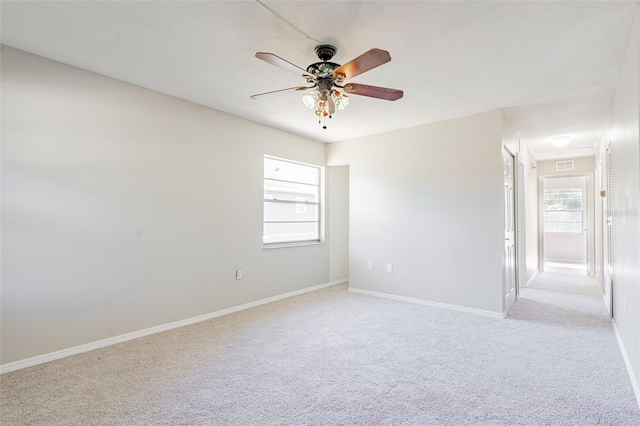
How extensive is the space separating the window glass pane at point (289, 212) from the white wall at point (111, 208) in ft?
1.35

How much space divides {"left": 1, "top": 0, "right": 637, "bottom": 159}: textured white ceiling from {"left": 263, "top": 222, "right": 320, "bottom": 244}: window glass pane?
1907 millimetres

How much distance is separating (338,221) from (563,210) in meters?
5.66

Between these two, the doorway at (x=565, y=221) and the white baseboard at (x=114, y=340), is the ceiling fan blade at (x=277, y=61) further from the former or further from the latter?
the doorway at (x=565, y=221)

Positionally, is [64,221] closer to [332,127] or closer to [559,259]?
[332,127]

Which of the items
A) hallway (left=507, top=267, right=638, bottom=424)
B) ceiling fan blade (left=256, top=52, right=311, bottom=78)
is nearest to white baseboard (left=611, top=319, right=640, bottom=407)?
hallway (left=507, top=267, right=638, bottom=424)

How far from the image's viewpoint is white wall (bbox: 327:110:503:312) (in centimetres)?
398

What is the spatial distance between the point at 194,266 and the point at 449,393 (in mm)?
2880

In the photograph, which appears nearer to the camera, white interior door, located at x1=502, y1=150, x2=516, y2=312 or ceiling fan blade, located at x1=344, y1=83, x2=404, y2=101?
ceiling fan blade, located at x1=344, y1=83, x2=404, y2=101

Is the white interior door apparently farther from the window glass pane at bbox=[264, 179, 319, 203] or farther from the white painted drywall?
the window glass pane at bbox=[264, 179, 319, 203]

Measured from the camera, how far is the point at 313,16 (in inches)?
83.4

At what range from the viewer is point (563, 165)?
23.0 feet

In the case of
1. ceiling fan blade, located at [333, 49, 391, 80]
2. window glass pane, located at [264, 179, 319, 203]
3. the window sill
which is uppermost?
ceiling fan blade, located at [333, 49, 391, 80]

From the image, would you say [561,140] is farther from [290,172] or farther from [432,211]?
[290,172]

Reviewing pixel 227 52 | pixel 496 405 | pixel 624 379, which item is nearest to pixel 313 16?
pixel 227 52
